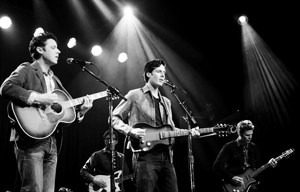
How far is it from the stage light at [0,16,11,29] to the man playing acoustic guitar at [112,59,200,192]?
143 inches

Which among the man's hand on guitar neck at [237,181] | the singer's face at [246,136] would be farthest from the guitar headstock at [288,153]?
the man's hand on guitar neck at [237,181]

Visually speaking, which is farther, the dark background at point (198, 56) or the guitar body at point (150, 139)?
the dark background at point (198, 56)

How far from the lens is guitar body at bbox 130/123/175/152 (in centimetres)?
365

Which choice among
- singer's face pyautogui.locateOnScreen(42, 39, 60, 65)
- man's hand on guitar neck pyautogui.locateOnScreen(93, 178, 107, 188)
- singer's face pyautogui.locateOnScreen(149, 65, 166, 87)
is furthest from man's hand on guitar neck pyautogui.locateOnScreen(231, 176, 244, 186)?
singer's face pyautogui.locateOnScreen(42, 39, 60, 65)

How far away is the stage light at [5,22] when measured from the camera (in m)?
6.15

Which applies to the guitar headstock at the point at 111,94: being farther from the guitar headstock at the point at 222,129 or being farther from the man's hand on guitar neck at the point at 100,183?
the man's hand on guitar neck at the point at 100,183

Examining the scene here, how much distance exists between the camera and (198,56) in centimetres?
847

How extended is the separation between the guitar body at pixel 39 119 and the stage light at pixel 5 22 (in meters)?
3.79

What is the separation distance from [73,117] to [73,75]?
188 inches

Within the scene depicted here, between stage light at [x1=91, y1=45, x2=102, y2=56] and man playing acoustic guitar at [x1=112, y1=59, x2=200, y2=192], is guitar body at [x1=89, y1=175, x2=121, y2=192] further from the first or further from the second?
man playing acoustic guitar at [x1=112, y1=59, x2=200, y2=192]

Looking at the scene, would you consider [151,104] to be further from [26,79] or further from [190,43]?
[190,43]

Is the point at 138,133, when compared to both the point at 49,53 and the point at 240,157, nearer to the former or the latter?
the point at 49,53

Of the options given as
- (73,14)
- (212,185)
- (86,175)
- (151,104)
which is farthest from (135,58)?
(151,104)

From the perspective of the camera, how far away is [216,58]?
8.34m
